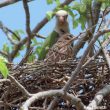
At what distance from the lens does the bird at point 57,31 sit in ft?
20.1

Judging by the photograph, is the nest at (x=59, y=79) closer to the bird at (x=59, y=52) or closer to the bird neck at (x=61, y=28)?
the bird at (x=59, y=52)

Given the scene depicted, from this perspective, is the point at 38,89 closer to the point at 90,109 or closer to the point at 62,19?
the point at 90,109

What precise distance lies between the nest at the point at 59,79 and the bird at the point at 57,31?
3.18ft

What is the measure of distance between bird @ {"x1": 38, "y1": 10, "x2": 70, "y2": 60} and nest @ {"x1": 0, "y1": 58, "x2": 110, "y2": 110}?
968 mm

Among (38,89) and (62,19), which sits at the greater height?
(62,19)

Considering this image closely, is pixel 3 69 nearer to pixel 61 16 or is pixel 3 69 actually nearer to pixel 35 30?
pixel 61 16

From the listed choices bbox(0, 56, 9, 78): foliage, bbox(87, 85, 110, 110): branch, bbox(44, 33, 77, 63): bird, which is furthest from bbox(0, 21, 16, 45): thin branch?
bbox(0, 56, 9, 78): foliage

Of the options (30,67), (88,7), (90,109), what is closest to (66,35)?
(88,7)

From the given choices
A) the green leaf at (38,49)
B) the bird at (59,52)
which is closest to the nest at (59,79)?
the bird at (59,52)

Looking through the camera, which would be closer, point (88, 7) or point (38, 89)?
point (38, 89)

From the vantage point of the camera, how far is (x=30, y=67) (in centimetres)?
513

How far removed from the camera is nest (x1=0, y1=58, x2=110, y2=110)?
491 centimetres

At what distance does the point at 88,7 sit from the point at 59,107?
126cm

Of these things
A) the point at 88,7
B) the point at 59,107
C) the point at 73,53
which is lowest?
the point at 59,107
